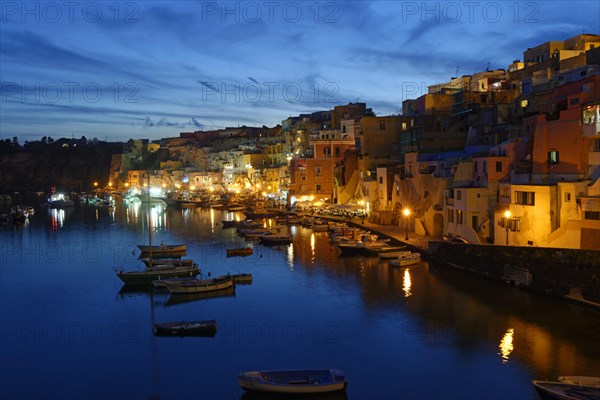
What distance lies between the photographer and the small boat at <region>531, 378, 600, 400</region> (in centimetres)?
1017

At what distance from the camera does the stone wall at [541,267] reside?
16.0m

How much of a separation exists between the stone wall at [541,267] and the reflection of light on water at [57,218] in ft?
110

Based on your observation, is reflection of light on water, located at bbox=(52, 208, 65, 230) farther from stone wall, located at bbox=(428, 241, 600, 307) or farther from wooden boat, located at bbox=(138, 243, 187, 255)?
stone wall, located at bbox=(428, 241, 600, 307)

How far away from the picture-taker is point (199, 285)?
64.2 feet

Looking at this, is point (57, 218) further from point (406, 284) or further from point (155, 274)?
point (406, 284)

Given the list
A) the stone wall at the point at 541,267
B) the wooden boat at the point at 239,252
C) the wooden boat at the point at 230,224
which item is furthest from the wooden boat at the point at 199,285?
the wooden boat at the point at 230,224

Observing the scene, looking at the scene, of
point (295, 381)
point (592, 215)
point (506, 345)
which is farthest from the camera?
point (592, 215)

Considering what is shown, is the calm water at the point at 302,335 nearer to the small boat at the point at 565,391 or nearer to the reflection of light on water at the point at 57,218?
the small boat at the point at 565,391

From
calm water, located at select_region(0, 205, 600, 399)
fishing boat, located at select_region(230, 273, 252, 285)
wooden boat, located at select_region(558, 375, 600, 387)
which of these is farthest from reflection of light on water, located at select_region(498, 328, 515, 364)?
fishing boat, located at select_region(230, 273, 252, 285)

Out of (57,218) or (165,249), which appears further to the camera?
(57,218)

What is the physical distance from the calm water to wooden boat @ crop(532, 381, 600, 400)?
542 millimetres

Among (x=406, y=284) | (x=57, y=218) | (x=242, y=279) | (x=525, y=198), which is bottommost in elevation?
(x=406, y=284)

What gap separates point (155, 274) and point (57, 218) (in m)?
34.4

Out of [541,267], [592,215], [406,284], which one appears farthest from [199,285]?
[592,215]
